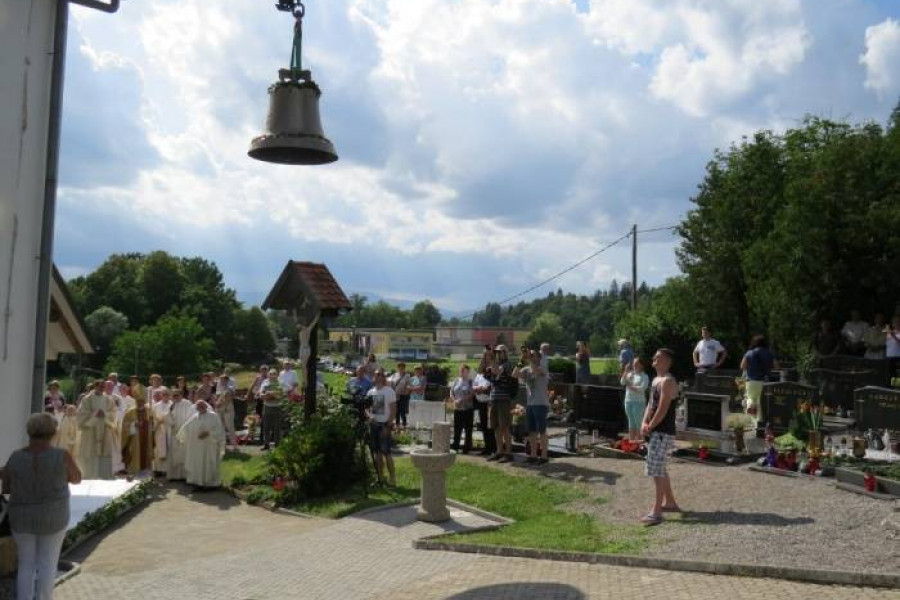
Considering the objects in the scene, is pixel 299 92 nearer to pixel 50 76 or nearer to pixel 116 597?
pixel 50 76

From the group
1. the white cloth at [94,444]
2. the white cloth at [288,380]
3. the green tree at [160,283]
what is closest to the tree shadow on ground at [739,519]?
the white cloth at [94,444]

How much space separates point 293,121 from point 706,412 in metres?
9.98

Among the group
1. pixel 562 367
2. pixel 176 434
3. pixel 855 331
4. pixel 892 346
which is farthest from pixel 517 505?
pixel 562 367

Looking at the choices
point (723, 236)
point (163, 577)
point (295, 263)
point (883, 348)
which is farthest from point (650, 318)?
point (163, 577)

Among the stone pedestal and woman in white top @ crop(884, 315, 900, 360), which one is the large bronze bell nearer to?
the stone pedestal

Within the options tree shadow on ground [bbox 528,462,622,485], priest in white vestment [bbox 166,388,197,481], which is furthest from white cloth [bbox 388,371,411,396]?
tree shadow on ground [bbox 528,462,622,485]

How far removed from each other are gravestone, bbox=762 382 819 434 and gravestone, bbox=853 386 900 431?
1431 millimetres

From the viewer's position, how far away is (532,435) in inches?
558

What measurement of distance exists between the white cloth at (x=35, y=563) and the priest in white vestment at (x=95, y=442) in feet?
31.4

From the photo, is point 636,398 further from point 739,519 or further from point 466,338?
point 466,338

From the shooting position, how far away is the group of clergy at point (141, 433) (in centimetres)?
1534

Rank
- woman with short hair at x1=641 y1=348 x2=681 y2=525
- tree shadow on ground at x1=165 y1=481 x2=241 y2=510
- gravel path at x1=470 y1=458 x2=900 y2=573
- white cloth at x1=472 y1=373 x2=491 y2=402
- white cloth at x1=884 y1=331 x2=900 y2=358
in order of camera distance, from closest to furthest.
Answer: gravel path at x1=470 y1=458 x2=900 y2=573 < woman with short hair at x1=641 y1=348 x2=681 y2=525 < tree shadow on ground at x1=165 y1=481 x2=241 y2=510 < white cloth at x1=472 y1=373 x2=491 y2=402 < white cloth at x1=884 y1=331 x2=900 y2=358

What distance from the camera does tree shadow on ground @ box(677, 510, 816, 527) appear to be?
9203 mm

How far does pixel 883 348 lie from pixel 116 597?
16388 mm
